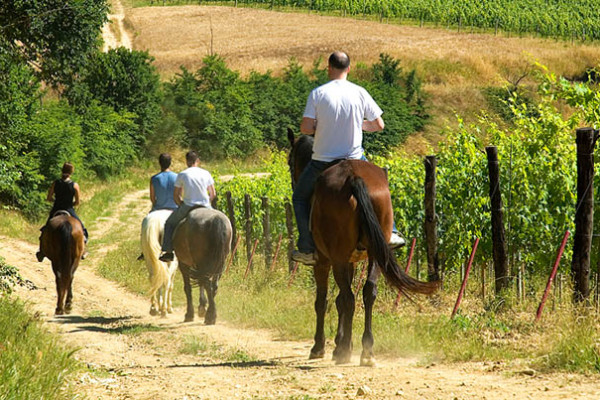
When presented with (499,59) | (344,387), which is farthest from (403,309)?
(499,59)

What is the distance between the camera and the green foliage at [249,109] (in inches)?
1838

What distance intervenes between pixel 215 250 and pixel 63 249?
2.88m

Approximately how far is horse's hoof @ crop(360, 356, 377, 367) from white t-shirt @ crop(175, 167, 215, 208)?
16.7 feet

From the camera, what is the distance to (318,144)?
8375 millimetres

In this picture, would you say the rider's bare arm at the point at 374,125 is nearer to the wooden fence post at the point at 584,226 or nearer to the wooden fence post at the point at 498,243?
the wooden fence post at the point at 584,226

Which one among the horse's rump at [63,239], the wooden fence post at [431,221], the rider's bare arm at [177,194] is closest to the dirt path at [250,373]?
the horse's rump at [63,239]

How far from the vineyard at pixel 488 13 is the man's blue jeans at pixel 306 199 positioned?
72590mm

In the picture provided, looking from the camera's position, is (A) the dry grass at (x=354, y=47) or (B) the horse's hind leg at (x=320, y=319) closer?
(B) the horse's hind leg at (x=320, y=319)

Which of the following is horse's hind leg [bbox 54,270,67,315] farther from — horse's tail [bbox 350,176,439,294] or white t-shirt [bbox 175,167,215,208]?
horse's tail [bbox 350,176,439,294]

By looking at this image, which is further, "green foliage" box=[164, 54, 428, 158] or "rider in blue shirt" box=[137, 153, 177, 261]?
"green foliage" box=[164, 54, 428, 158]

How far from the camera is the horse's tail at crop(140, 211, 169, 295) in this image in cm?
1337

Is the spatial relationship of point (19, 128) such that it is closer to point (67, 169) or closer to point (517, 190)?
point (67, 169)

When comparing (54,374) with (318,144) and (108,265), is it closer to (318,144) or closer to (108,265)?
(318,144)

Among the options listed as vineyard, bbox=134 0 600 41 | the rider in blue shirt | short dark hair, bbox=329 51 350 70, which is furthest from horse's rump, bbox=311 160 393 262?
vineyard, bbox=134 0 600 41
